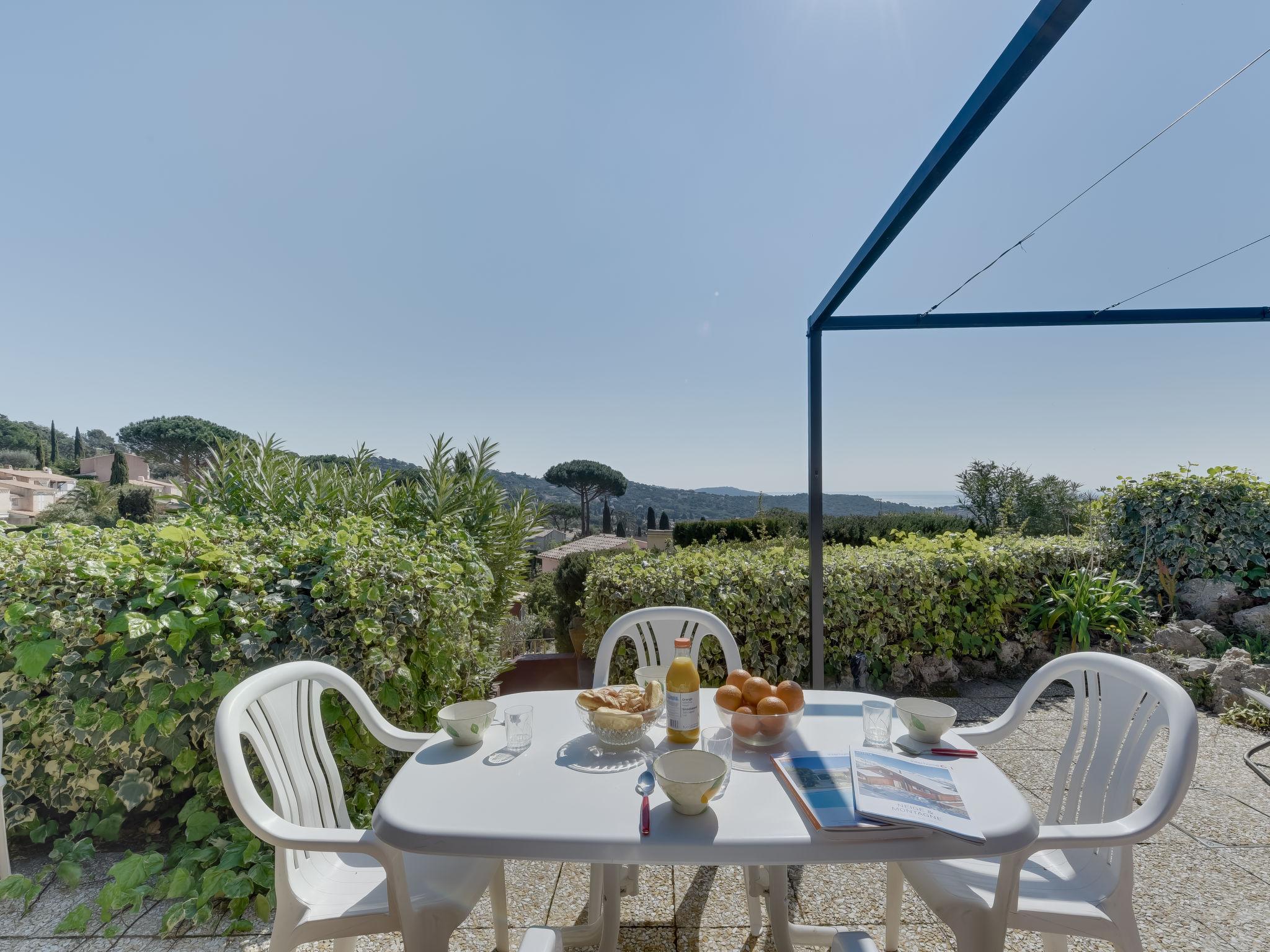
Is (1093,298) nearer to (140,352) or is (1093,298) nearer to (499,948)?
(499,948)

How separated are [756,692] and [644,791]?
15.7 inches

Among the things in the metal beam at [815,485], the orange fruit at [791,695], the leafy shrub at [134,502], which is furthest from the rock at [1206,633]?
the leafy shrub at [134,502]

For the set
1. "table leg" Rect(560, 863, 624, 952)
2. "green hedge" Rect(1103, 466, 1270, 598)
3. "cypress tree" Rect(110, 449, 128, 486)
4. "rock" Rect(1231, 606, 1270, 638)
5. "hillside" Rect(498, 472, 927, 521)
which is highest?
"cypress tree" Rect(110, 449, 128, 486)

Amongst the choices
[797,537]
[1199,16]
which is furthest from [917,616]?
[1199,16]

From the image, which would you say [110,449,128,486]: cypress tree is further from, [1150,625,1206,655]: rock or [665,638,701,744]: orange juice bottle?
[1150,625,1206,655]: rock

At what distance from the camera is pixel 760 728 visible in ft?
4.09

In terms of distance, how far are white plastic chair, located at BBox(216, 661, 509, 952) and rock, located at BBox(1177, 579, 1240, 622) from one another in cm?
566

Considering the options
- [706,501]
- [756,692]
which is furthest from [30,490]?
[756,692]

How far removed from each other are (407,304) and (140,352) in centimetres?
1089

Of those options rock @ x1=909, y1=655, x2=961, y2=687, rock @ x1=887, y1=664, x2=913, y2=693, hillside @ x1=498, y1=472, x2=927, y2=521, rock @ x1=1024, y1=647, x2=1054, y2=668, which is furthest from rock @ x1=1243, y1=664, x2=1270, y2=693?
hillside @ x1=498, y1=472, x2=927, y2=521

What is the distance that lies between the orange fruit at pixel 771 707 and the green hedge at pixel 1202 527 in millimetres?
4996

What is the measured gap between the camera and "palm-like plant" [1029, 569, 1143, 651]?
12.4ft

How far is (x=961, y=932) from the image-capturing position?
1.08m

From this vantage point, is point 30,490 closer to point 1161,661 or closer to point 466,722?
point 466,722
